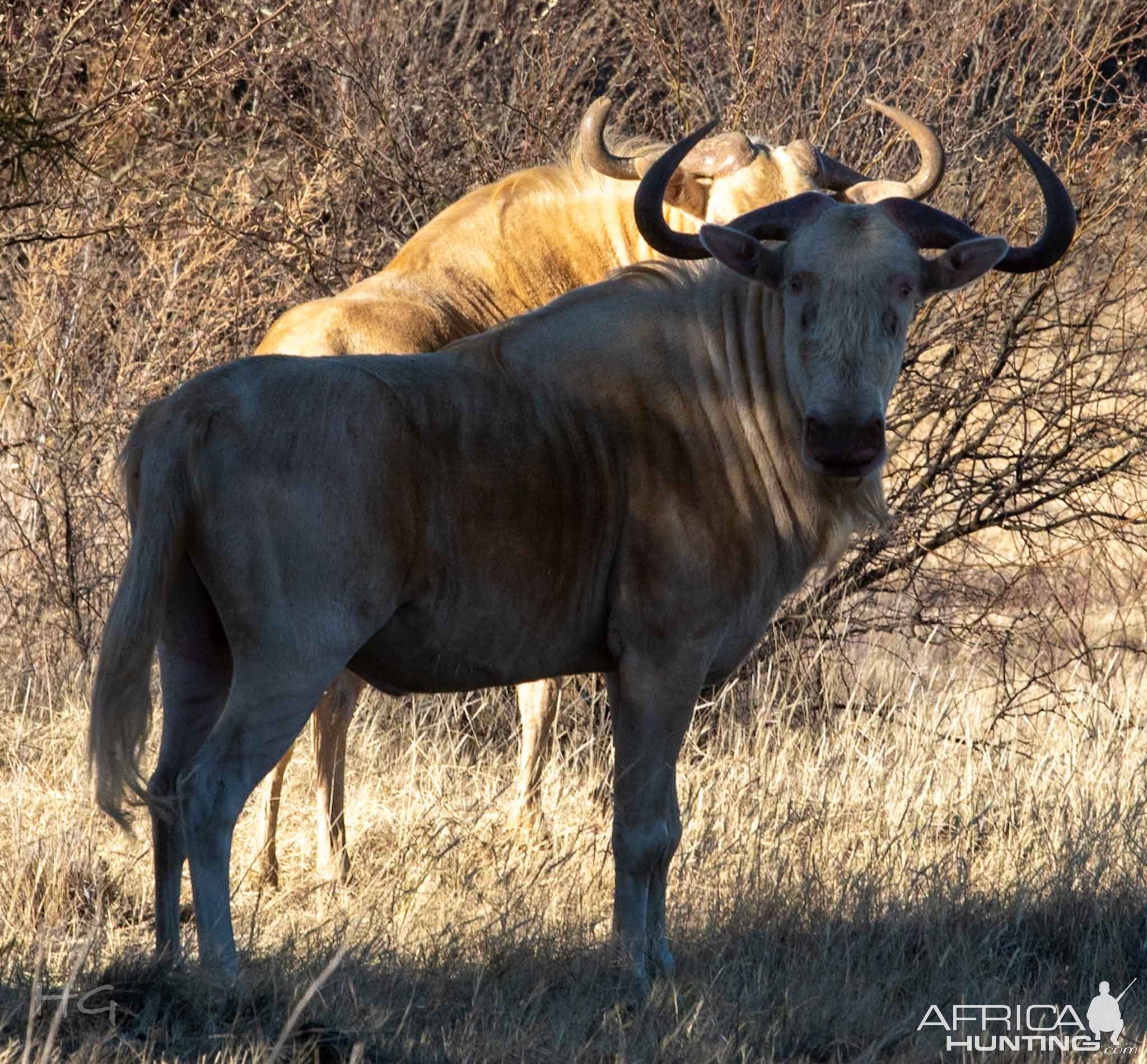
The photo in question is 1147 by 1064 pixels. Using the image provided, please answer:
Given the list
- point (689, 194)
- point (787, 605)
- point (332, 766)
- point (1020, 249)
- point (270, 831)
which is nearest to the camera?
point (1020, 249)

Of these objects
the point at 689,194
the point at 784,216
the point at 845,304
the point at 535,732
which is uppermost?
the point at 689,194

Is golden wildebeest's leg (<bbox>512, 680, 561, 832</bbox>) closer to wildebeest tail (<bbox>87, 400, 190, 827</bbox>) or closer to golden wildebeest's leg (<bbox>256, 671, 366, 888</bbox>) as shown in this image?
golden wildebeest's leg (<bbox>256, 671, 366, 888</bbox>)

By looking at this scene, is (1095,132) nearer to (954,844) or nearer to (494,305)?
(494,305)

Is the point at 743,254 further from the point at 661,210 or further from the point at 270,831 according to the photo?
the point at 270,831

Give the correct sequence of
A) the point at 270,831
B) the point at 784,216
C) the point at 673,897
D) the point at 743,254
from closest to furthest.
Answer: the point at 743,254 → the point at 784,216 → the point at 673,897 → the point at 270,831

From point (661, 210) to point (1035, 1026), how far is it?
2.57 meters

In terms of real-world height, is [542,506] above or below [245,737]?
above

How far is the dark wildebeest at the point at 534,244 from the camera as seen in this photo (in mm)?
6191

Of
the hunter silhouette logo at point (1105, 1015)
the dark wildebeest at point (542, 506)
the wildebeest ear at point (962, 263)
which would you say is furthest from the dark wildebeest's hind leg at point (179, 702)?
the hunter silhouette logo at point (1105, 1015)

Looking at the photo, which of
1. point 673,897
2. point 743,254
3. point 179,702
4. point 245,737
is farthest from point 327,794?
point 743,254

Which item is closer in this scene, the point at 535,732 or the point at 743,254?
the point at 743,254

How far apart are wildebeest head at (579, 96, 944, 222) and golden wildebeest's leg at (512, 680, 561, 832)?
2.14 m

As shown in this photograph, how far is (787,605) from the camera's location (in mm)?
7875

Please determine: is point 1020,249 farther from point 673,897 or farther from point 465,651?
point 673,897
